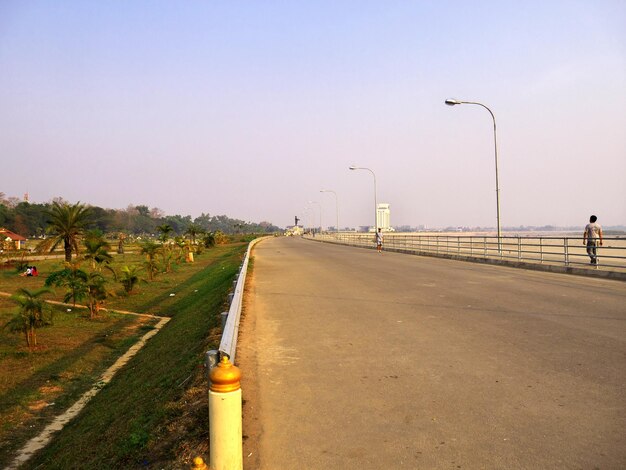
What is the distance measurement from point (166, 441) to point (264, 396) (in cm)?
116

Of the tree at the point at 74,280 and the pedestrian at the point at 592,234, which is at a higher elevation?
the pedestrian at the point at 592,234

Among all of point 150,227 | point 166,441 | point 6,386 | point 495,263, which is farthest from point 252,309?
point 150,227

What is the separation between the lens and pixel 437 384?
5.42 m

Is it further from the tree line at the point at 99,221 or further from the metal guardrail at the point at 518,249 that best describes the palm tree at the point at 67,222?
the metal guardrail at the point at 518,249

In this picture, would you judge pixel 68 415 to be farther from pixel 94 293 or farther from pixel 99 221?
pixel 99 221

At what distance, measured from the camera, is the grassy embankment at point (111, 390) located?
4723mm

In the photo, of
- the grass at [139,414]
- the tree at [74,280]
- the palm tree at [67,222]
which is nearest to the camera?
the grass at [139,414]

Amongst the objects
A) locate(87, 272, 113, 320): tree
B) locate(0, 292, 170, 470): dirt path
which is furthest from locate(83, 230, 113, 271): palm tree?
locate(0, 292, 170, 470): dirt path

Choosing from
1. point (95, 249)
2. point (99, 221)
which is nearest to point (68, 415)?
point (95, 249)

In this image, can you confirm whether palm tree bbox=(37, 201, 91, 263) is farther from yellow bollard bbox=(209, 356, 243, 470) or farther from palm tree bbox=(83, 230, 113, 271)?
yellow bollard bbox=(209, 356, 243, 470)

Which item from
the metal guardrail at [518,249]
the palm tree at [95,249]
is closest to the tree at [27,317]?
the palm tree at [95,249]

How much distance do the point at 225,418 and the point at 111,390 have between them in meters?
6.60

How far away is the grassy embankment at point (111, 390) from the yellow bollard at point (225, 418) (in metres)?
0.58

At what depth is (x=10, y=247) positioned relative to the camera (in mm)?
36750
